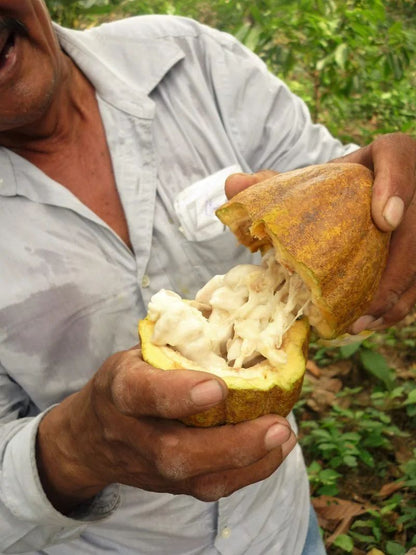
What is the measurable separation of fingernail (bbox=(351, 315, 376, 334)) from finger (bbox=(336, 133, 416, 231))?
233 mm

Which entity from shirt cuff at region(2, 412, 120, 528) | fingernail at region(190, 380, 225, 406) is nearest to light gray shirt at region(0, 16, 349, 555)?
shirt cuff at region(2, 412, 120, 528)

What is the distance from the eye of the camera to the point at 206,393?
33.2 inches

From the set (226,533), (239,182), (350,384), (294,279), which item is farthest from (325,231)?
(350,384)

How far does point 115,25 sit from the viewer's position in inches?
67.2

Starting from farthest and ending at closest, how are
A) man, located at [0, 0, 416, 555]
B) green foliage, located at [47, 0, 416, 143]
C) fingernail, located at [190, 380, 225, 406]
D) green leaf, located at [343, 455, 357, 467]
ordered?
green foliage, located at [47, 0, 416, 143]
green leaf, located at [343, 455, 357, 467]
man, located at [0, 0, 416, 555]
fingernail, located at [190, 380, 225, 406]

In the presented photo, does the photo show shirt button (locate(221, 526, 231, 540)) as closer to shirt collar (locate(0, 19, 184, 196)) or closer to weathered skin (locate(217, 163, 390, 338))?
weathered skin (locate(217, 163, 390, 338))

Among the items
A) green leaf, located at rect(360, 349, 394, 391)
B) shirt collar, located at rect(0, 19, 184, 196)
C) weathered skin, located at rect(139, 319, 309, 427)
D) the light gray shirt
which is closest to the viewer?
weathered skin, located at rect(139, 319, 309, 427)

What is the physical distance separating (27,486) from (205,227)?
2.54 ft

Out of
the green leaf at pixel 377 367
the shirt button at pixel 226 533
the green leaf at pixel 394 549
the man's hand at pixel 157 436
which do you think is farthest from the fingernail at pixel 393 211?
the green leaf at pixel 377 367

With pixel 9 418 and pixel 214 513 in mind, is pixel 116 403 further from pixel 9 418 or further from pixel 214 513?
pixel 214 513

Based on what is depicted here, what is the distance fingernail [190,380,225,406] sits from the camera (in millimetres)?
842

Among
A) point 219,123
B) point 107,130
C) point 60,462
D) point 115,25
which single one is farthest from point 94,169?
point 60,462

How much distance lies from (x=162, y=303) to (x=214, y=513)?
0.76m

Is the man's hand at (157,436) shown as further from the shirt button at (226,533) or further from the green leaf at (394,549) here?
the green leaf at (394,549)
